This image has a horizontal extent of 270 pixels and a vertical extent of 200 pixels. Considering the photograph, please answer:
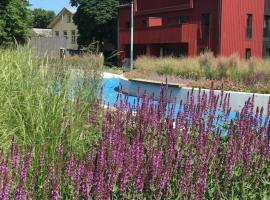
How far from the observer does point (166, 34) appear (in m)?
31.0

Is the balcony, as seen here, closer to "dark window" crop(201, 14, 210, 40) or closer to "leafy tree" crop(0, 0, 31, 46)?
"dark window" crop(201, 14, 210, 40)

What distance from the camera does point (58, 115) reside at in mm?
4418

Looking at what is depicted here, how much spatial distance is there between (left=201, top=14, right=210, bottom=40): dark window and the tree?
15.7 m

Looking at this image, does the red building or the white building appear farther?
the white building

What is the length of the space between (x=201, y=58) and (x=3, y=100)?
15.3 meters

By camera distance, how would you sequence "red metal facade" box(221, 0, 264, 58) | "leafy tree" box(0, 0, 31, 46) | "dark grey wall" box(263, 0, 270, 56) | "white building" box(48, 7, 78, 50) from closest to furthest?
"red metal facade" box(221, 0, 264, 58) < "leafy tree" box(0, 0, 31, 46) < "dark grey wall" box(263, 0, 270, 56) < "white building" box(48, 7, 78, 50)

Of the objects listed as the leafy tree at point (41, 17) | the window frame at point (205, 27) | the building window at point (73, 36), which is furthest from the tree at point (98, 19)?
the leafy tree at point (41, 17)

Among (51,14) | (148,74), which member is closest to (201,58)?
(148,74)

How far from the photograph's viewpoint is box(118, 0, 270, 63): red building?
29094mm

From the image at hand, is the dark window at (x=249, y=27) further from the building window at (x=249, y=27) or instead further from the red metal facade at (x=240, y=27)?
the red metal facade at (x=240, y=27)

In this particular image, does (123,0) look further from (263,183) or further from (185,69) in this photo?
(263,183)

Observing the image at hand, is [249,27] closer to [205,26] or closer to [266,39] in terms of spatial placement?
[266,39]

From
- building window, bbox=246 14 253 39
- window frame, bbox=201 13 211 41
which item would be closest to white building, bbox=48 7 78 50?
window frame, bbox=201 13 211 41

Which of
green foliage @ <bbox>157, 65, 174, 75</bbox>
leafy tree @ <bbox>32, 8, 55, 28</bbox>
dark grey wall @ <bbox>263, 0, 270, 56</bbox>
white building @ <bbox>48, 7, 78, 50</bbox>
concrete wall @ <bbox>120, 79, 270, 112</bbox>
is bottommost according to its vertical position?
concrete wall @ <bbox>120, 79, 270, 112</bbox>
